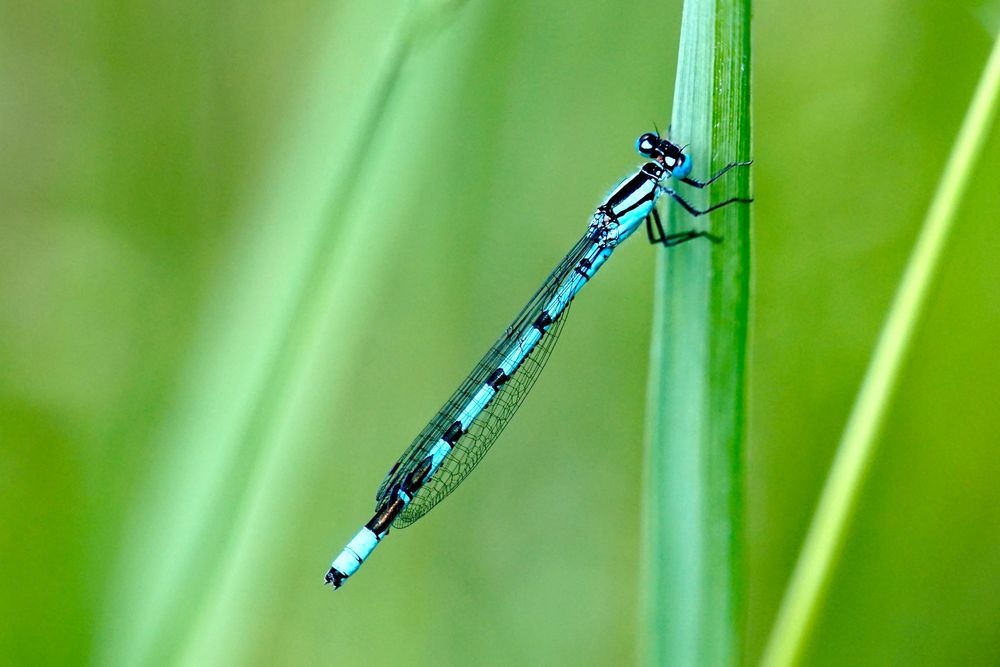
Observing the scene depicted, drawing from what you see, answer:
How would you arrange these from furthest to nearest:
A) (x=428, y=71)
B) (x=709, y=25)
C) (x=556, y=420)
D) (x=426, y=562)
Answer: (x=556, y=420)
(x=426, y=562)
(x=428, y=71)
(x=709, y=25)

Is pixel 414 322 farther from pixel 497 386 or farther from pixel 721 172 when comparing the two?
pixel 721 172

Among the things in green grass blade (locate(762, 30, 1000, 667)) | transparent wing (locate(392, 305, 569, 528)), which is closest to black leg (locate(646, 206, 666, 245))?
transparent wing (locate(392, 305, 569, 528))

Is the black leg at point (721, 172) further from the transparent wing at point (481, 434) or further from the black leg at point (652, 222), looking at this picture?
the transparent wing at point (481, 434)

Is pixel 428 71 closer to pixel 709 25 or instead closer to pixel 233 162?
pixel 709 25

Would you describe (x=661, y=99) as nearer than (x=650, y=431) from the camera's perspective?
No

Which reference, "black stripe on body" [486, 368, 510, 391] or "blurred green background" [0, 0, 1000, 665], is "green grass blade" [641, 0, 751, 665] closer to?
"blurred green background" [0, 0, 1000, 665]

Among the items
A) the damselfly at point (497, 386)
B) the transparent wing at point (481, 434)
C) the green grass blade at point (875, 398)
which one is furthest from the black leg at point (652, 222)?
the green grass blade at point (875, 398)

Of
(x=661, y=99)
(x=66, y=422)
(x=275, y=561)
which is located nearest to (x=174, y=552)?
(x=275, y=561)
